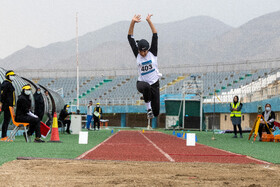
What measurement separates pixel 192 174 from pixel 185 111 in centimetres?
2725

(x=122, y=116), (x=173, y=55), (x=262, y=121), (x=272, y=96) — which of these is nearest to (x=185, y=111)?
(x=272, y=96)

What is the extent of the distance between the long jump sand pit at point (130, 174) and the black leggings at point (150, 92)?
1.09 metres

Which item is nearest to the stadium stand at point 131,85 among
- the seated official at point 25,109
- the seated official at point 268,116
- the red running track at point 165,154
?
the seated official at point 268,116

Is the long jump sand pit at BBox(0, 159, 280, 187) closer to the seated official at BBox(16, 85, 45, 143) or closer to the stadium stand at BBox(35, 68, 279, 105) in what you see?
the seated official at BBox(16, 85, 45, 143)

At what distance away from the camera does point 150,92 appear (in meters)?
7.91

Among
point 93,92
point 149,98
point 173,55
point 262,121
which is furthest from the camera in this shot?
point 173,55

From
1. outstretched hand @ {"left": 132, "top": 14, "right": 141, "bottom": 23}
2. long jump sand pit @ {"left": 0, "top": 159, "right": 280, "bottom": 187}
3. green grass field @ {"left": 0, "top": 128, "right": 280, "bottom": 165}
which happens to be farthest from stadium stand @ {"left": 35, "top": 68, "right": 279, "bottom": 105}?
long jump sand pit @ {"left": 0, "top": 159, "right": 280, "bottom": 187}

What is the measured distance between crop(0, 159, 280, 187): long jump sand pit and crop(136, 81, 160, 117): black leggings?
109 cm

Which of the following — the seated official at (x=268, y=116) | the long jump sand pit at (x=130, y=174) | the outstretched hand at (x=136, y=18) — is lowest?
the long jump sand pit at (x=130, y=174)

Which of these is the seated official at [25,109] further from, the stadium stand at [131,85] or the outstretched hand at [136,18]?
the stadium stand at [131,85]

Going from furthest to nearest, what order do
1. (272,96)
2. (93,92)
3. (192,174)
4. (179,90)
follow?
(93,92), (179,90), (272,96), (192,174)

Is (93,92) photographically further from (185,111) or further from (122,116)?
(185,111)

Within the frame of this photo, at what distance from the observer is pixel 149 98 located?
7984 millimetres

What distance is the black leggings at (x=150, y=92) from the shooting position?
7.80 metres
